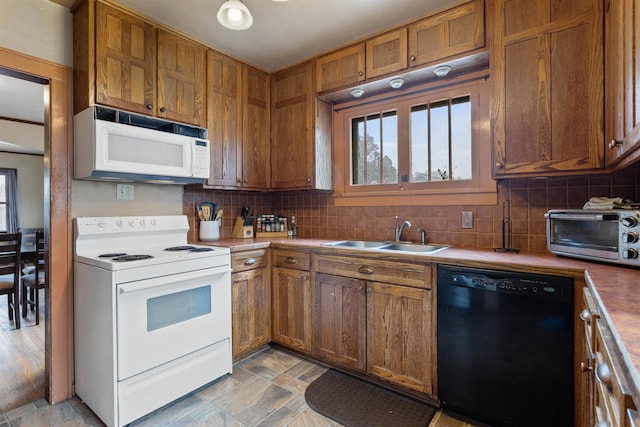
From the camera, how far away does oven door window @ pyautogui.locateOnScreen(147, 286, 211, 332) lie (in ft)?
6.03

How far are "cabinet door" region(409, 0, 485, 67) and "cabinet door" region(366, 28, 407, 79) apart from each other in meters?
0.06

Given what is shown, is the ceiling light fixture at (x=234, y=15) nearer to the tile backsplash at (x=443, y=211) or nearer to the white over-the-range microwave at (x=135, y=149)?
the white over-the-range microwave at (x=135, y=149)

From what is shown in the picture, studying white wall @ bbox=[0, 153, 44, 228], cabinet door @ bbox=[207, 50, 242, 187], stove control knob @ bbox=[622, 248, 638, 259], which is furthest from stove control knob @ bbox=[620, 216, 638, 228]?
white wall @ bbox=[0, 153, 44, 228]

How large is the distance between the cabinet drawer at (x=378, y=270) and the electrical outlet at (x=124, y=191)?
4.85 ft

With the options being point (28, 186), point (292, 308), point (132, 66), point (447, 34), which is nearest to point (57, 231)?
point (132, 66)

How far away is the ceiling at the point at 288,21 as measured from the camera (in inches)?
82.2

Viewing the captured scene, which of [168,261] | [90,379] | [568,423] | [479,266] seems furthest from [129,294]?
[568,423]

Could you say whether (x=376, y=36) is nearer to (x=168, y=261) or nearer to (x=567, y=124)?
(x=567, y=124)

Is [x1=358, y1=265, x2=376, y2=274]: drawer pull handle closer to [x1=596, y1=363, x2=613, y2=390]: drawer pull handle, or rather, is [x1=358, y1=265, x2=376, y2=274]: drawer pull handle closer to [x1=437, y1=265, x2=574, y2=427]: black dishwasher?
[x1=437, y1=265, x2=574, y2=427]: black dishwasher

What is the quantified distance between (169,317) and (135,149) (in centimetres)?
109

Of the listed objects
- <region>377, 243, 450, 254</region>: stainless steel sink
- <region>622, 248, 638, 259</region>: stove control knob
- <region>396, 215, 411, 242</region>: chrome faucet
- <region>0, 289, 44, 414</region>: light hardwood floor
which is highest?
<region>396, 215, 411, 242</region>: chrome faucet

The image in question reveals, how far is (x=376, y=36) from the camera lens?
7.86 feet

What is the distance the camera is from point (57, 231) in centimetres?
200

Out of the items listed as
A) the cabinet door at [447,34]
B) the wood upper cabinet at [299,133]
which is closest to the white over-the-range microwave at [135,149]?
the wood upper cabinet at [299,133]
